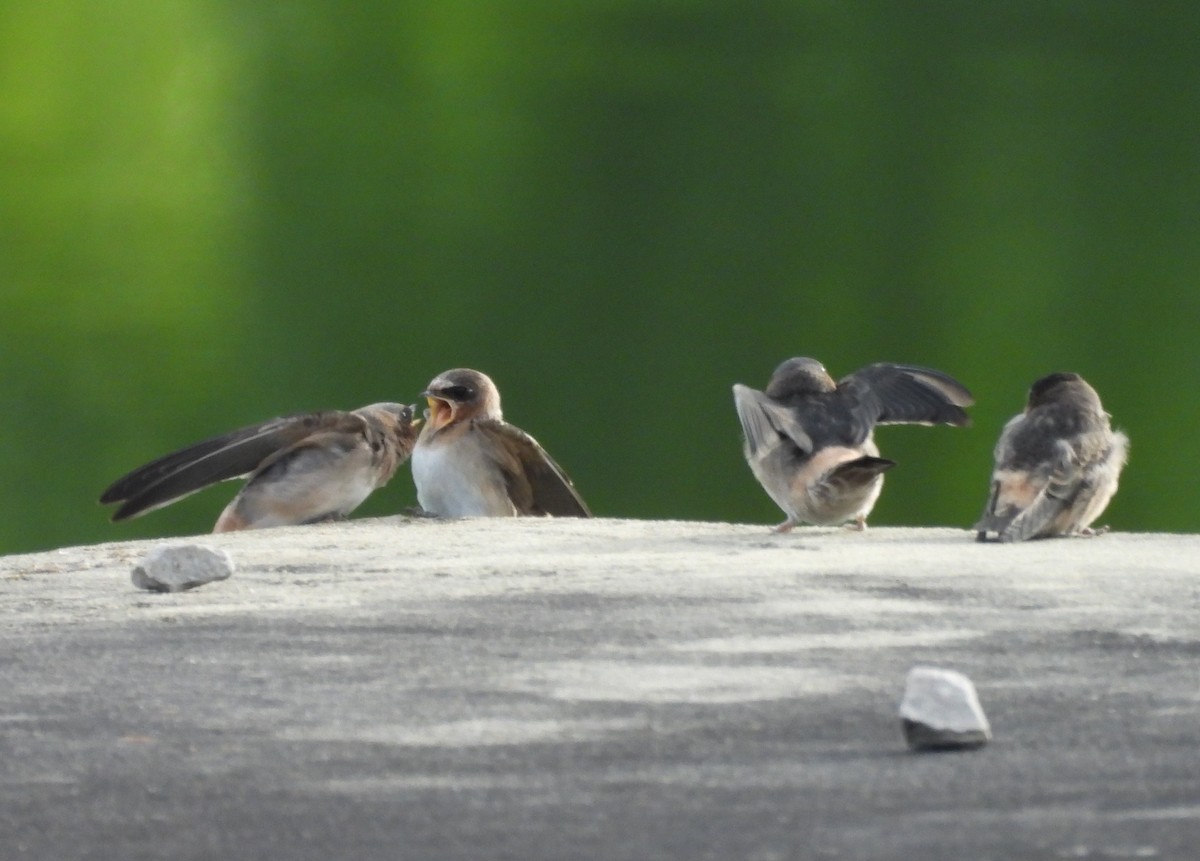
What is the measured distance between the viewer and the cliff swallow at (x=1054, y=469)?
4.52 meters

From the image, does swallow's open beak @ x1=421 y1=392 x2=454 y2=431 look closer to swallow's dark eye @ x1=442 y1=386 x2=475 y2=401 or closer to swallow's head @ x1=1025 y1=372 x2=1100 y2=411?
swallow's dark eye @ x1=442 y1=386 x2=475 y2=401

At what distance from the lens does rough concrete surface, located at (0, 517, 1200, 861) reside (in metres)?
2.14

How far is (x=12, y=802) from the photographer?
91.2 inches

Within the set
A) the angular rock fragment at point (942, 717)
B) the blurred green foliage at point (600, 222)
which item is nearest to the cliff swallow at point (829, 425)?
the angular rock fragment at point (942, 717)

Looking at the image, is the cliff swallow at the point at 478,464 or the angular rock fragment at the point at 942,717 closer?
the angular rock fragment at the point at 942,717

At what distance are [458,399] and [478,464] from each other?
27 centimetres

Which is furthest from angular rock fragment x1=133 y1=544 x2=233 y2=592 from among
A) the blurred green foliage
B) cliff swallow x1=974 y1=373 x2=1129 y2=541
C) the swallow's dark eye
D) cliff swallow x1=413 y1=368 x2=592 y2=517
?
the blurred green foliage

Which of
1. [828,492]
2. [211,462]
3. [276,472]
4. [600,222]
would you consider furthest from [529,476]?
[600,222]

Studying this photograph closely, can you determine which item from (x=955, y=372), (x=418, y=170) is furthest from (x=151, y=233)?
(x=955, y=372)

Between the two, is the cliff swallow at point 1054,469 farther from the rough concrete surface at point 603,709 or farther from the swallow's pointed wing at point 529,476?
the swallow's pointed wing at point 529,476

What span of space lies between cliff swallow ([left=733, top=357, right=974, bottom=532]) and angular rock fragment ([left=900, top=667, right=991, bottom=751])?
2.21 metres

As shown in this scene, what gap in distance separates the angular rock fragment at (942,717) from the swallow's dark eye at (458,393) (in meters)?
3.68

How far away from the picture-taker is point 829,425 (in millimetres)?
5141

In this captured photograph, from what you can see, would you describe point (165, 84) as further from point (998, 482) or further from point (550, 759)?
point (550, 759)
